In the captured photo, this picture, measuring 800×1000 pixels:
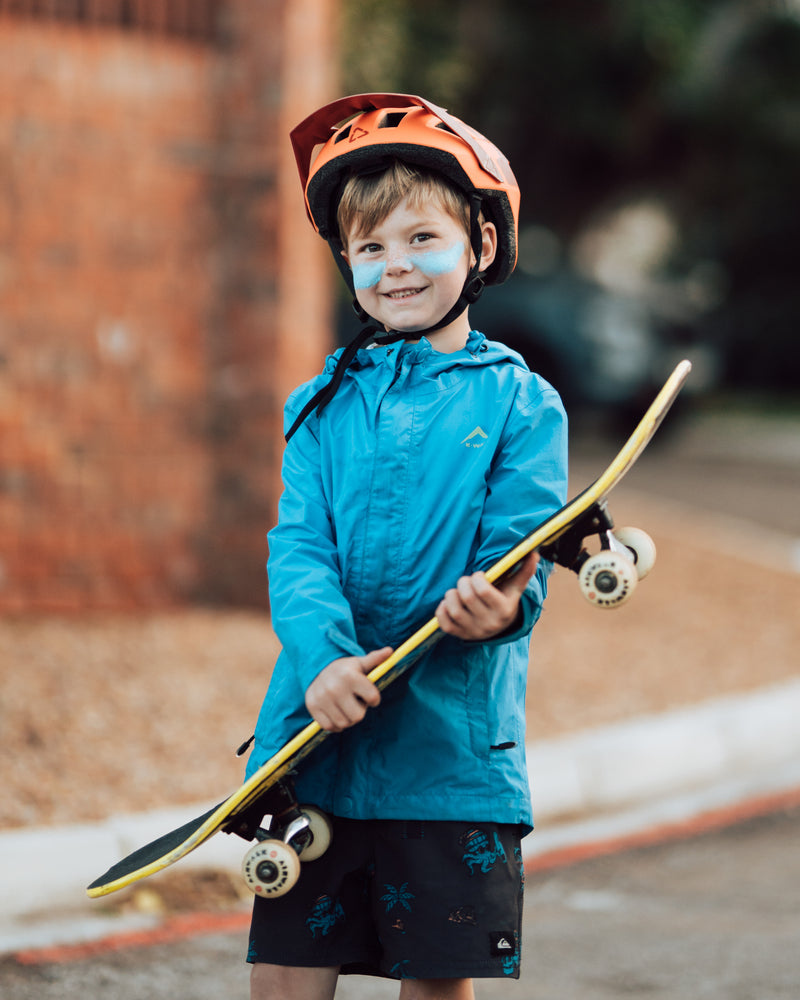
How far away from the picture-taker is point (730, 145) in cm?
2177

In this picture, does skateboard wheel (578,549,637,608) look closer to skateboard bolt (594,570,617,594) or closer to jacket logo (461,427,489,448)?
skateboard bolt (594,570,617,594)

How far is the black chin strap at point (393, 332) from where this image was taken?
2.44 metres

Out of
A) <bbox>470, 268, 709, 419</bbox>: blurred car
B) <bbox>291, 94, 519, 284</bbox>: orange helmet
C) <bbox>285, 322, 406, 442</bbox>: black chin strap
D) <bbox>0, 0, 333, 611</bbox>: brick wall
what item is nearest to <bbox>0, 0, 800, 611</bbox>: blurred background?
<bbox>0, 0, 333, 611</bbox>: brick wall

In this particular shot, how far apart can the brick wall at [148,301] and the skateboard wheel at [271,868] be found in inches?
173

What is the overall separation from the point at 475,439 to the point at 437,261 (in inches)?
12.5

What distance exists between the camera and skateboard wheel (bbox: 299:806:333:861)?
2299 mm

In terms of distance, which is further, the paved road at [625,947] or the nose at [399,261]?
the paved road at [625,947]

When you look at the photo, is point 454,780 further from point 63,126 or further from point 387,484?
point 63,126

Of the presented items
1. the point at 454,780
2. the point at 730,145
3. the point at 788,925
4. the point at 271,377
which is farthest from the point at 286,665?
the point at 730,145

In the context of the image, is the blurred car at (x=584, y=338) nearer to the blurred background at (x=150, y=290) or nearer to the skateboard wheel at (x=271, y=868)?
the blurred background at (x=150, y=290)

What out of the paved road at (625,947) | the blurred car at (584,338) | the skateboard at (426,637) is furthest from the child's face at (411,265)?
the blurred car at (584,338)

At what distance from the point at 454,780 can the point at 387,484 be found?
0.49 metres

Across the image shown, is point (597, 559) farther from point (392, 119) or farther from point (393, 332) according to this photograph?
point (392, 119)

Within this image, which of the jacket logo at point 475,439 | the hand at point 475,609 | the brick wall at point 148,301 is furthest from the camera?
the brick wall at point 148,301
